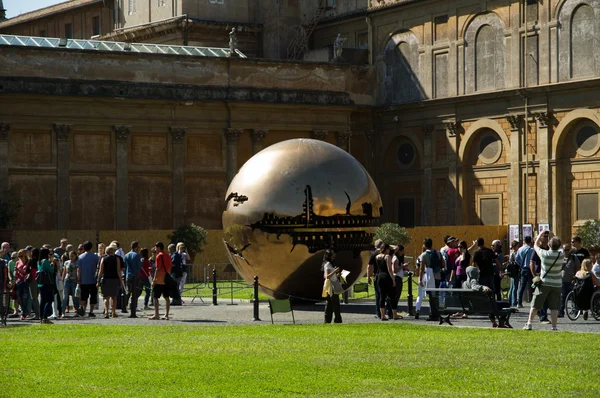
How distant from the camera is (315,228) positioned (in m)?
29.1

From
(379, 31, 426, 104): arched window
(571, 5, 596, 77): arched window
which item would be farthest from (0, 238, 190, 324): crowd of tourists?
(379, 31, 426, 104): arched window

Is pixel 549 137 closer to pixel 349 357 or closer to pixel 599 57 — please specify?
pixel 599 57

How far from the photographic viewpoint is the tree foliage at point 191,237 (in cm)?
5541

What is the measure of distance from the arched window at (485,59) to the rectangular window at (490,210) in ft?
16.0

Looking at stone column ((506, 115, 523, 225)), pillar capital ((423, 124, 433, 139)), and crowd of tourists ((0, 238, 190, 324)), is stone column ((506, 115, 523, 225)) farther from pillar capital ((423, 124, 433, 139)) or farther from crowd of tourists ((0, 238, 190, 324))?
crowd of tourists ((0, 238, 190, 324))

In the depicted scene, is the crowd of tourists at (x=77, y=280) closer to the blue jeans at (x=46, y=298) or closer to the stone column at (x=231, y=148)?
the blue jeans at (x=46, y=298)

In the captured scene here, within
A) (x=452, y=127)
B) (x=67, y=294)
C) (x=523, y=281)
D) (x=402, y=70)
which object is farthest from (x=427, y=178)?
(x=67, y=294)

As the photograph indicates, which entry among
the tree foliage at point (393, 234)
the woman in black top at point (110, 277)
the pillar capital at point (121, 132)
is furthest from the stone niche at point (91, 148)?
the woman in black top at point (110, 277)

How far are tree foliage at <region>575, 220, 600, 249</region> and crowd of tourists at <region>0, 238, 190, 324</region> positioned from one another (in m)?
24.1

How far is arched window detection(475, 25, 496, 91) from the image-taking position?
5919cm

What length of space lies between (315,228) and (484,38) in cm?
3239

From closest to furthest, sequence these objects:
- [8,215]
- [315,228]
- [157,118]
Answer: [315,228]
[8,215]
[157,118]

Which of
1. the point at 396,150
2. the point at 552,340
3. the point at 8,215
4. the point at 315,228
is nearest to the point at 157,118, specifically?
the point at 8,215

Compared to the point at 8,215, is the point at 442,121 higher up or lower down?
higher up
